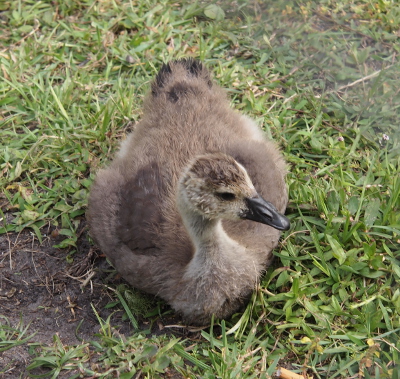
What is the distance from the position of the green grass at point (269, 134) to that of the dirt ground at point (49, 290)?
3.9 inches

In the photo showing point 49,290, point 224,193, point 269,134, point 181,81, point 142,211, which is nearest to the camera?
point 224,193

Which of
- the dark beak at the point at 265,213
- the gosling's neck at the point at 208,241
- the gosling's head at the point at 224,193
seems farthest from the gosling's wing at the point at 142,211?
the dark beak at the point at 265,213

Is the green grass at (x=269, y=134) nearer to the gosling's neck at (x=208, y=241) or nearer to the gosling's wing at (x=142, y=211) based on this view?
the gosling's neck at (x=208, y=241)

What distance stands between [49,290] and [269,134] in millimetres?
1932

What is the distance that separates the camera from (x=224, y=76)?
15.7 ft

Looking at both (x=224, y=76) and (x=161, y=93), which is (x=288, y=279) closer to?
(x=161, y=93)

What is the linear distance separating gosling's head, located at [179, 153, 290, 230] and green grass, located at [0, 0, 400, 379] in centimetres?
59

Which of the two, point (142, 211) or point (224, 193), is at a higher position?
point (224, 193)

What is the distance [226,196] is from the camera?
3.01 metres

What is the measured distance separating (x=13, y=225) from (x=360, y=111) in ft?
8.74

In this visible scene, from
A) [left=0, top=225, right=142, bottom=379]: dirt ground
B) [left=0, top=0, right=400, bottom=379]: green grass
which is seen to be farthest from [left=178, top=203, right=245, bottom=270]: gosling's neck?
[left=0, top=225, right=142, bottom=379]: dirt ground

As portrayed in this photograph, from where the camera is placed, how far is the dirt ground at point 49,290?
346cm

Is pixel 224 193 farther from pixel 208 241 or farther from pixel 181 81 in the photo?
pixel 181 81

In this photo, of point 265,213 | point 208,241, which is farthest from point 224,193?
point 208,241
